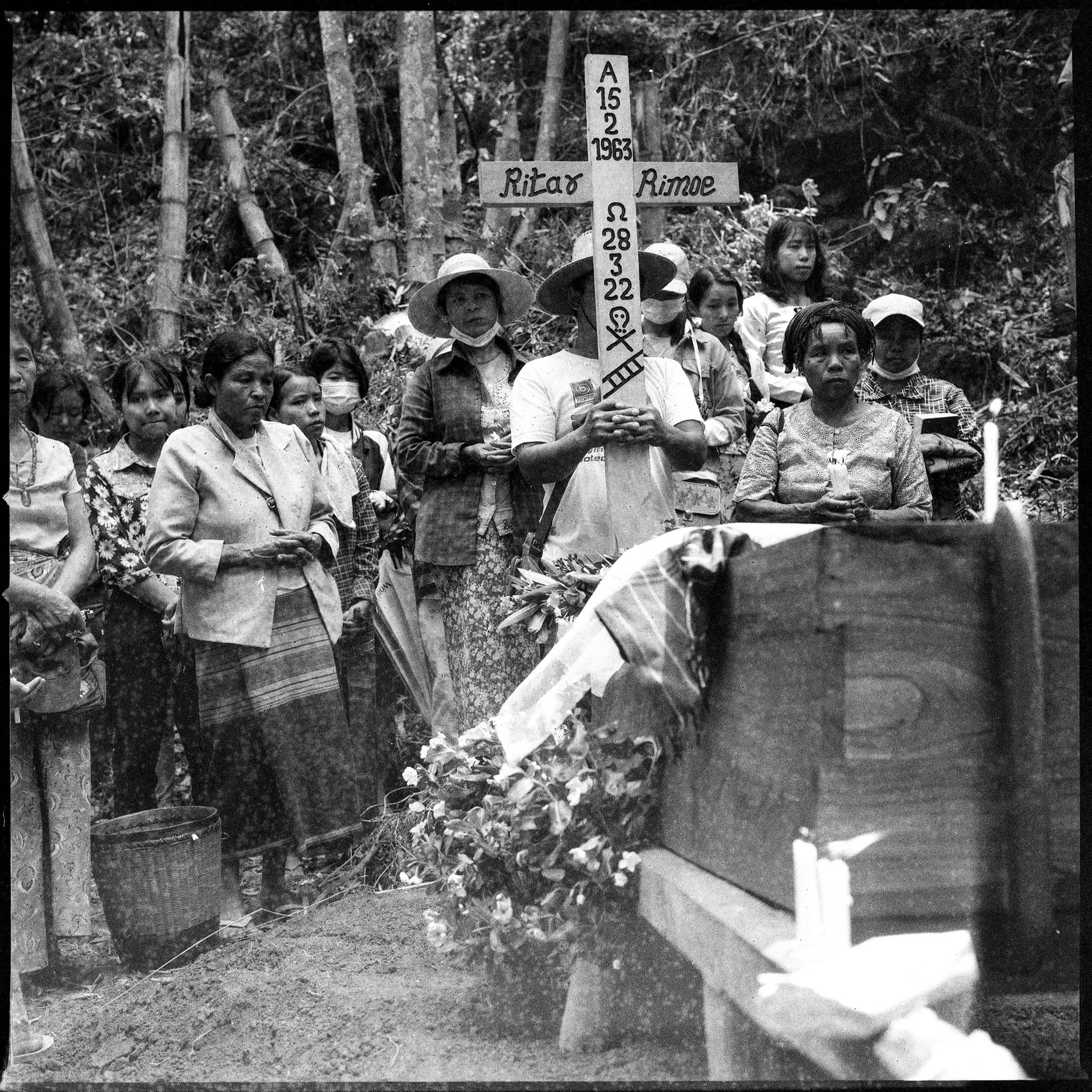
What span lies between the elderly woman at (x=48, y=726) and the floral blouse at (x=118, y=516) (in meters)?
0.35

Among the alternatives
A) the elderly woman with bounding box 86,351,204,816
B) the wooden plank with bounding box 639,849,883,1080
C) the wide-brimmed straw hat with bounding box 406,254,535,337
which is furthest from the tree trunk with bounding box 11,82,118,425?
the wooden plank with bounding box 639,849,883,1080

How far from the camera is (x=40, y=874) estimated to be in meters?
4.06

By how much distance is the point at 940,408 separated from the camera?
4.29m

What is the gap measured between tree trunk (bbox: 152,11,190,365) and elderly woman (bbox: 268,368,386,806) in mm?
939

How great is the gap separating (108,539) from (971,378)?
5.19 metres

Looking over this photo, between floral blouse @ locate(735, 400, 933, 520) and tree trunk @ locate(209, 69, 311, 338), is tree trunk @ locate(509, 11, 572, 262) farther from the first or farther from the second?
floral blouse @ locate(735, 400, 933, 520)

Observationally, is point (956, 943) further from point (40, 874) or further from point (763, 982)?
point (40, 874)

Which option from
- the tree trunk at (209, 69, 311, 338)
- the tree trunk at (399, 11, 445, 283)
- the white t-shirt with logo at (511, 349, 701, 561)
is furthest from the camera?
the tree trunk at (209, 69, 311, 338)

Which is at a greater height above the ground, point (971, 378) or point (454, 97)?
point (454, 97)

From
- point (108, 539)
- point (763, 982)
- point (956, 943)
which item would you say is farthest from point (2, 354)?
point (956, 943)

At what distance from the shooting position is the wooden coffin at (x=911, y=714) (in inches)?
89.4

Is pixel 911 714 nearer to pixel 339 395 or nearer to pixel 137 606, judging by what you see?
pixel 137 606

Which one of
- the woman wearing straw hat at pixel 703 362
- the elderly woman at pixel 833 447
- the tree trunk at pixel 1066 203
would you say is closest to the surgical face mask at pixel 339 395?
the woman wearing straw hat at pixel 703 362

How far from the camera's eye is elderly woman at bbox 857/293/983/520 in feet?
13.8
